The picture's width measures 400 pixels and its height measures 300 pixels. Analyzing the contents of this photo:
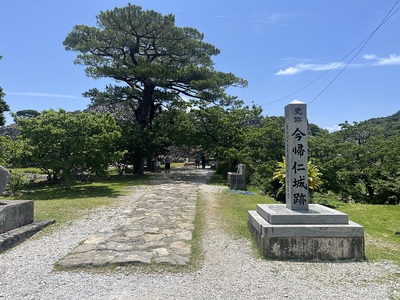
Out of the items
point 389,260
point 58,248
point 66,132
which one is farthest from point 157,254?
point 66,132

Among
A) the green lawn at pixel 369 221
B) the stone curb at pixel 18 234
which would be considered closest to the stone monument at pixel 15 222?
the stone curb at pixel 18 234

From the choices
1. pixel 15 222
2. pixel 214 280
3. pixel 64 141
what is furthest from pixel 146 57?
pixel 214 280

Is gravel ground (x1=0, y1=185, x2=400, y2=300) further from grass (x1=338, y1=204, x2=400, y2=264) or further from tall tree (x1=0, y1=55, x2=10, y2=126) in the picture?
tall tree (x1=0, y1=55, x2=10, y2=126)

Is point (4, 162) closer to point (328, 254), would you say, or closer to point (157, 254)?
point (157, 254)

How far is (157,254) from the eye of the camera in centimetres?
489

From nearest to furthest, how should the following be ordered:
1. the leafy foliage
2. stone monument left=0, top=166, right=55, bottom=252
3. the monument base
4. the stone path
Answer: the stone path → the monument base → stone monument left=0, top=166, right=55, bottom=252 → the leafy foliage

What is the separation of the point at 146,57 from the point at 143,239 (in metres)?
15.6

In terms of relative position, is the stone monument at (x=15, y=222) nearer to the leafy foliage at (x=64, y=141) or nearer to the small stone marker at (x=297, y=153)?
the leafy foliage at (x=64, y=141)

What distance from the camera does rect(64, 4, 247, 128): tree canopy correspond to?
16.1 m

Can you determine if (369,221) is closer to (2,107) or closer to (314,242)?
(314,242)

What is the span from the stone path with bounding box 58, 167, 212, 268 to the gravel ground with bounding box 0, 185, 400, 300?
1.08 feet

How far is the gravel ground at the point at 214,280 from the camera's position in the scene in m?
3.60

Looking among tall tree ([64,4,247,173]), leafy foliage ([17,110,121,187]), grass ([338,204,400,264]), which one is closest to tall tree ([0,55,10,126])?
tall tree ([64,4,247,173])

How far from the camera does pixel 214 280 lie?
13.2 ft
